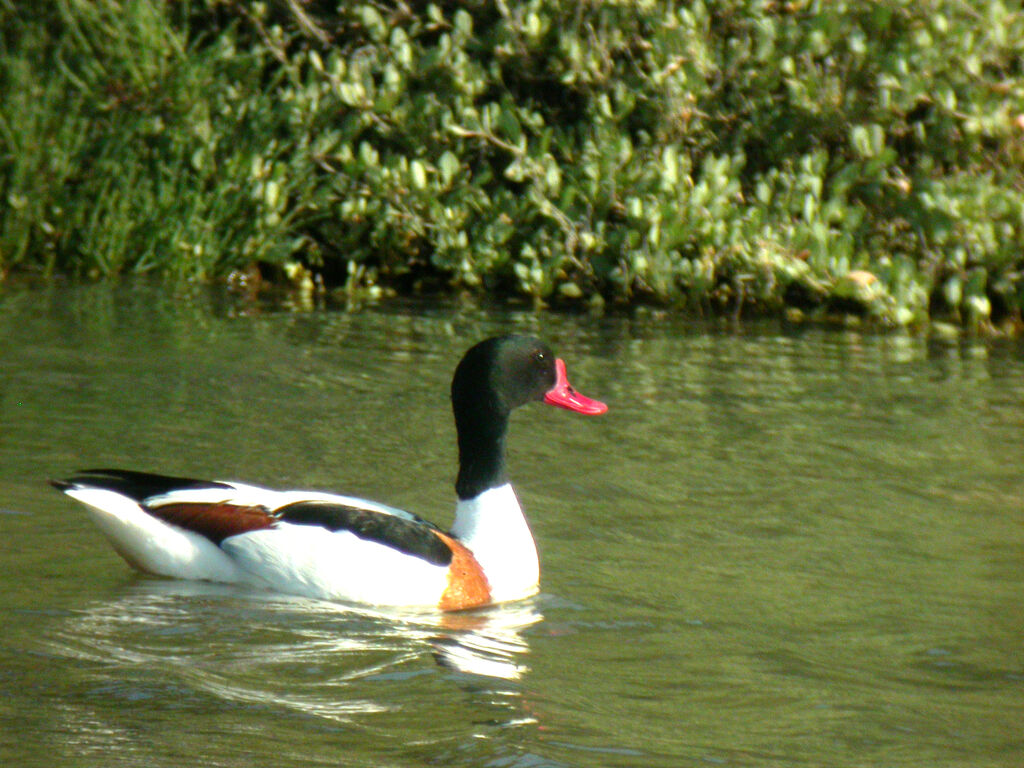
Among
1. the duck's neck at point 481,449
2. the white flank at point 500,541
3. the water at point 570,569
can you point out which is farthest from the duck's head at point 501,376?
the water at point 570,569

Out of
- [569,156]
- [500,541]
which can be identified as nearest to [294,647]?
[500,541]

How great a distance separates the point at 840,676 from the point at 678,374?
16.5 ft

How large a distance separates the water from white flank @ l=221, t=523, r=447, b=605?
9cm

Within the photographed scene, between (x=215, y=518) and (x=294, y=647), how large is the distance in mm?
841

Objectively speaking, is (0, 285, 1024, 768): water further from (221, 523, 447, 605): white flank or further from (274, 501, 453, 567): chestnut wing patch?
(274, 501, 453, 567): chestnut wing patch

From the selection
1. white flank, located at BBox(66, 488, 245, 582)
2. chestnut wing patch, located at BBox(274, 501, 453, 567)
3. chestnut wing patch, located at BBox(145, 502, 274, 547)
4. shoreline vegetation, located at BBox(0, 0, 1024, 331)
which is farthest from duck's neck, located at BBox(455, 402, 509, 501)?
shoreline vegetation, located at BBox(0, 0, 1024, 331)

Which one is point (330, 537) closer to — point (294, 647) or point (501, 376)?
point (294, 647)

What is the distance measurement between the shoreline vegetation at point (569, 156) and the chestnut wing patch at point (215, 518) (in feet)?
22.4

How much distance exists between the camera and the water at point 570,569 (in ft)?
14.9

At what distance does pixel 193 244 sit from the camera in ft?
41.7

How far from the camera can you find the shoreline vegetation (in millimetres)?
12336

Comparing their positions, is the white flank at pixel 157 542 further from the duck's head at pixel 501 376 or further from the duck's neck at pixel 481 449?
the duck's head at pixel 501 376

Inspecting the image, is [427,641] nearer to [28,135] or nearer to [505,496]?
[505,496]

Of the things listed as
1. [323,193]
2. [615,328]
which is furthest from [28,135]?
[615,328]
